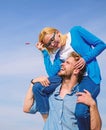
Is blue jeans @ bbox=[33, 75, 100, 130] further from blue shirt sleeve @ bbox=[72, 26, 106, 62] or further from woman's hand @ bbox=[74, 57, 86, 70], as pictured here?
blue shirt sleeve @ bbox=[72, 26, 106, 62]

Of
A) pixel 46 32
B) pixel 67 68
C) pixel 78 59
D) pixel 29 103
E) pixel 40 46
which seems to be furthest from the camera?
pixel 40 46

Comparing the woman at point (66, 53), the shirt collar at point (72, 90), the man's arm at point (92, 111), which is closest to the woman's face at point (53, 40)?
the woman at point (66, 53)

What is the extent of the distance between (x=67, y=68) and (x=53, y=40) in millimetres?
713

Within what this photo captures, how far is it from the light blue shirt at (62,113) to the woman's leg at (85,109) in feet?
0.46

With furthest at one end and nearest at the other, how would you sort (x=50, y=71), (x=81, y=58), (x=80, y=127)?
(x=50, y=71) → (x=81, y=58) → (x=80, y=127)

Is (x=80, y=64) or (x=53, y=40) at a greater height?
(x=53, y=40)

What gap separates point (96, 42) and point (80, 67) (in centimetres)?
67

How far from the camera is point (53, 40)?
22.4 ft

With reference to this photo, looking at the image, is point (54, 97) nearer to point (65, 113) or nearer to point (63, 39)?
point (65, 113)

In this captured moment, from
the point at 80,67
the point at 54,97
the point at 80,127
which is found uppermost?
the point at 80,67

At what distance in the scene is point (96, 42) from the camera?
6.83m

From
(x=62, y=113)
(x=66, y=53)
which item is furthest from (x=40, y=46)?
(x=62, y=113)

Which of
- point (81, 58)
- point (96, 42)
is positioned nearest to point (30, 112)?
point (81, 58)

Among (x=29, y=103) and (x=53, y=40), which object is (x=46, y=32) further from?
(x=29, y=103)
